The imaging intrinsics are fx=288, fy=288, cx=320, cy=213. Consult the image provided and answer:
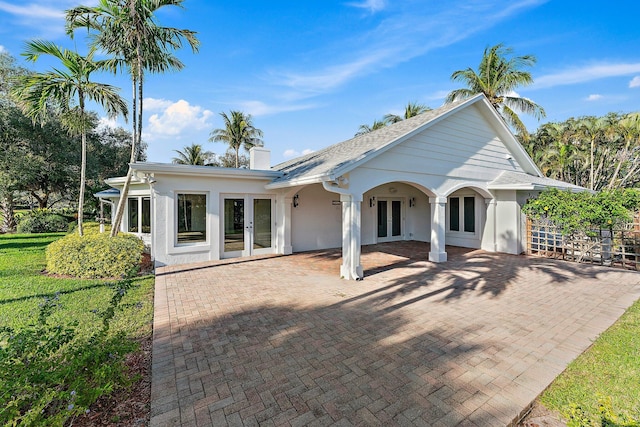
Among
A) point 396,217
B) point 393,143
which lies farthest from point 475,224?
point 393,143

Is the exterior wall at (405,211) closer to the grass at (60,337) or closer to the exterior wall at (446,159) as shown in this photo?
the exterior wall at (446,159)

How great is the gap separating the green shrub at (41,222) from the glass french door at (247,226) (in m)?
17.6

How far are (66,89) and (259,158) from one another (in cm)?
705

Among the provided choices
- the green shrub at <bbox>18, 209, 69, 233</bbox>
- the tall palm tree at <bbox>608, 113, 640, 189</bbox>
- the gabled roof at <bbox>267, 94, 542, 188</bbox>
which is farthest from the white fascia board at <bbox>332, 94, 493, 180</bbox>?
the green shrub at <bbox>18, 209, 69, 233</bbox>

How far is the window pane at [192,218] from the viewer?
9.88 metres

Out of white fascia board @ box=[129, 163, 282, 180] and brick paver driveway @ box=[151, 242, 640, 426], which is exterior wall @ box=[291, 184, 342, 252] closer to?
white fascia board @ box=[129, 163, 282, 180]

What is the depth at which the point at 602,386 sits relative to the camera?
3.26m

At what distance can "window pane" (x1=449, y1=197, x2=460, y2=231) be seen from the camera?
13.4 metres

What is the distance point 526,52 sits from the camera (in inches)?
683

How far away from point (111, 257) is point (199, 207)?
9.84ft

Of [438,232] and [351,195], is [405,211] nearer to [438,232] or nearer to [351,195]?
[438,232]

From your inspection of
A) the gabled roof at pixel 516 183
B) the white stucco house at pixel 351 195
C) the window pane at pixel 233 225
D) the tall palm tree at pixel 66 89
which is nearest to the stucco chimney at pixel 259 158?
the white stucco house at pixel 351 195

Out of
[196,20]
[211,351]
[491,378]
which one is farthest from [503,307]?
[196,20]

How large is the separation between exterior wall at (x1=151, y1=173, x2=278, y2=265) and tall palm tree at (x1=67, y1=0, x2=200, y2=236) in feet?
4.51
